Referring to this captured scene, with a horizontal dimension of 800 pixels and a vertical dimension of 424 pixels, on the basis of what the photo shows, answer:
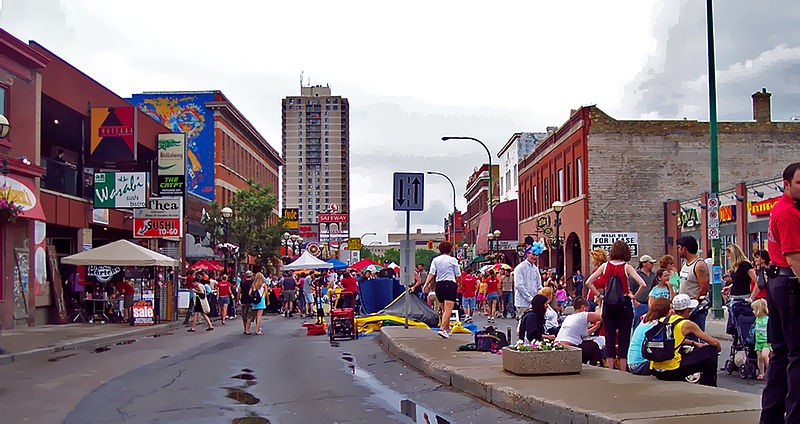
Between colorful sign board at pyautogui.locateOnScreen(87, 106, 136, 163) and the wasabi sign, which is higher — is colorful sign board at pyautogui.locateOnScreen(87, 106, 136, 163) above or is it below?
above

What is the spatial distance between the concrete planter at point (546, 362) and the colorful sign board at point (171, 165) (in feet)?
85.9

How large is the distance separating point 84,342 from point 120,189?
34.6ft

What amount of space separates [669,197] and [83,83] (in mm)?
26006

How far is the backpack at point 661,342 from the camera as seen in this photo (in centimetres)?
877

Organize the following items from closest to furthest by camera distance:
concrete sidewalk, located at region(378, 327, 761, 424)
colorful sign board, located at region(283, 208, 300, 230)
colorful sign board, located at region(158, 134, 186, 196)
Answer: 1. concrete sidewalk, located at region(378, 327, 761, 424)
2. colorful sign board, located at region(158, 134, 186, 196)
3. colorful sign board, located at region(283, 208, 300, 230)

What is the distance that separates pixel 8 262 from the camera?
22844 mm

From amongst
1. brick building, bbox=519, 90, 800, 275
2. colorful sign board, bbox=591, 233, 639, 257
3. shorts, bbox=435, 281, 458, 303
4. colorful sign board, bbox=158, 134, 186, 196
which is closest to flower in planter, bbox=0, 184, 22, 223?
shorts, bbox=435, 281, 458, 303

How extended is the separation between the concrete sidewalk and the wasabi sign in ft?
64.4

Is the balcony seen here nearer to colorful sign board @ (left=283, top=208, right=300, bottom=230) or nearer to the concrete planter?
the concrete planter

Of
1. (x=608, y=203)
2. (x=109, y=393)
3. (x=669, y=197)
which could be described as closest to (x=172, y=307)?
(x=109, y=393)

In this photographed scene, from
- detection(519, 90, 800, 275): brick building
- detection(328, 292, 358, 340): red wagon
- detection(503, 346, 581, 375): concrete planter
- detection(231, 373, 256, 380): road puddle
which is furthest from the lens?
detection(519, 90, 800, 275): brick building

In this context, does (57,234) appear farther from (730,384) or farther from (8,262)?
(730,384)

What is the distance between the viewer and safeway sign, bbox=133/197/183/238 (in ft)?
104

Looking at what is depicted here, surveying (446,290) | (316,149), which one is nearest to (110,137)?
(446,290)
